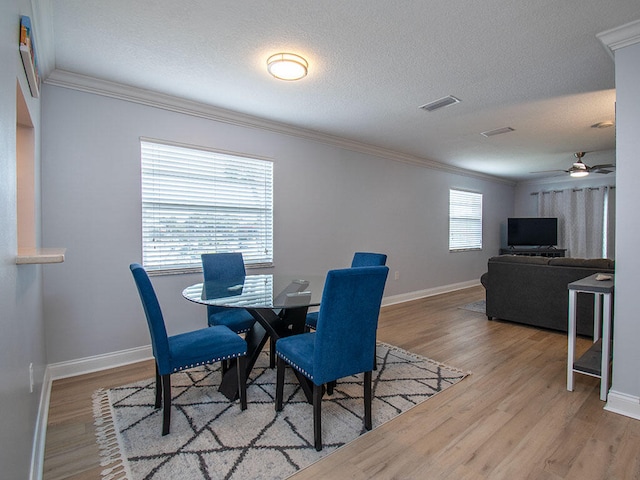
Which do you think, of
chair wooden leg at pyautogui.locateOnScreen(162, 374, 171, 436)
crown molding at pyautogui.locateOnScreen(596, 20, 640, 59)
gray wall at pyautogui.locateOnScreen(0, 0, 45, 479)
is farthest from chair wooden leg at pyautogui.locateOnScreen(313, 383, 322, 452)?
crown molding at pyautogui.locateOnScreen(596, 20, 640, 59)

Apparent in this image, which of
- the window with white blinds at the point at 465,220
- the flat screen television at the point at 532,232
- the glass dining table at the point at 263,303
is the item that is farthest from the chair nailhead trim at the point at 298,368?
the flat screen television at the point at 532,232

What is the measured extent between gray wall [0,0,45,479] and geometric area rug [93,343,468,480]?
1.57 feet

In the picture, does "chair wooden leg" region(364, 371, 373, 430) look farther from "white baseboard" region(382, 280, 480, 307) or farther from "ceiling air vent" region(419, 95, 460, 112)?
"white baseboard" region(382, 280, 480, 307)

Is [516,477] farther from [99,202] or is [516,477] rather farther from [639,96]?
[99,202]

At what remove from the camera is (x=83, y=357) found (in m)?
2.66

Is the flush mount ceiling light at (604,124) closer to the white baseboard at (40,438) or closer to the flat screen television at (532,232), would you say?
the flat screen television at (532,232)

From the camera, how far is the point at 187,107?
310cm

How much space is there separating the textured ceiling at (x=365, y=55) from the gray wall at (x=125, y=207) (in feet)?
0.99

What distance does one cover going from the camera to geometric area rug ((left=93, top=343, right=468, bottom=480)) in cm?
161

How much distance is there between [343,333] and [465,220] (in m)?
5.53

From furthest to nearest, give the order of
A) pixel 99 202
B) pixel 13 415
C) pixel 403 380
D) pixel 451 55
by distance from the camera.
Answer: pixel 99 202 < pixel 403 380 < pixel 451 55 < pixel 13 415

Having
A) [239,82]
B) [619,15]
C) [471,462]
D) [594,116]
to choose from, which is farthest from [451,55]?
[471,462]

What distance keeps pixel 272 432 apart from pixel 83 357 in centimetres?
183

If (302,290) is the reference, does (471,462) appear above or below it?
below
